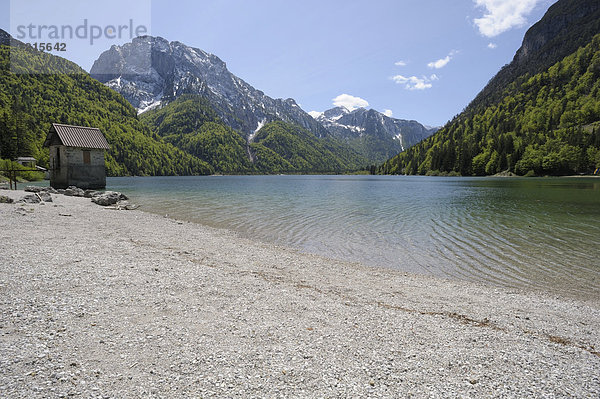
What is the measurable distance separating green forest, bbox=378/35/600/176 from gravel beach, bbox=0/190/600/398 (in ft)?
485

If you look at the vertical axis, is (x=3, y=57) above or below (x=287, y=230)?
above

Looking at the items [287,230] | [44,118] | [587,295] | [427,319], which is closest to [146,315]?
[427,319]

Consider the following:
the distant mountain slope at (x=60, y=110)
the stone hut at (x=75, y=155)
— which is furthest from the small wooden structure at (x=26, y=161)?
the stone hut at (x=75, y=155)

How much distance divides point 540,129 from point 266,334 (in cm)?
19332

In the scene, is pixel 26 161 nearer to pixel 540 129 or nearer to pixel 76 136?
pixel 76 136

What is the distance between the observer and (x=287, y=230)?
878 inches

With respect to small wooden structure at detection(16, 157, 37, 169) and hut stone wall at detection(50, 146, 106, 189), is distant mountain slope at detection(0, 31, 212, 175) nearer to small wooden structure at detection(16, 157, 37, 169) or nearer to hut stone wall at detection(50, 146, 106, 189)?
small wooden structure at detection(16, 157, 37, 169)

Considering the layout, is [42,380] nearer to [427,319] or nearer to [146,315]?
[146,315]

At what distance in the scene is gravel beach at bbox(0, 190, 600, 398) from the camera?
4.47 metres

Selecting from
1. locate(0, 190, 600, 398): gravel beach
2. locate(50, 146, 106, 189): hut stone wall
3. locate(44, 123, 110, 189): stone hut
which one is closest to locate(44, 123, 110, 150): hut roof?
locate(44, 123, 110, 189): stone hut

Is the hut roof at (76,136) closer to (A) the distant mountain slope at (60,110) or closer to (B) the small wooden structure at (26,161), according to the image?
(B) the small wooden structure at (26,161)

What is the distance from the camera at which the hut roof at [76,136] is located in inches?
1758

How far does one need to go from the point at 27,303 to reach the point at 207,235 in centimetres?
1250

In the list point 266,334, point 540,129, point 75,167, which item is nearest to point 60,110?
point 75,167
